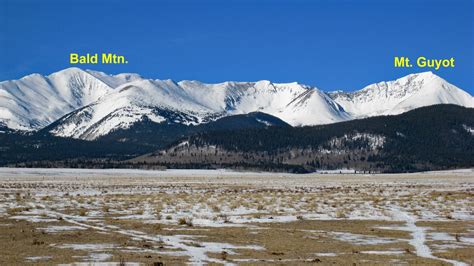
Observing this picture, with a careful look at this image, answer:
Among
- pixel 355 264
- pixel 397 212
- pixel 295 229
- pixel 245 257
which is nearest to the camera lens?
pixel 355 264

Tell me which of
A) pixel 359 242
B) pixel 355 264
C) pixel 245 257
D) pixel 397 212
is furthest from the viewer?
pixel 397 212

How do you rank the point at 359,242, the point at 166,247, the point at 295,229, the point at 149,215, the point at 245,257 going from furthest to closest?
1. the point at 149,215
2. the point at 295,229
3. the point at 359,242
4. the point at 166,247
5. the point at 245,257

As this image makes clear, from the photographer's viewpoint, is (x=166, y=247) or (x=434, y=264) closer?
(x=434, y=264)

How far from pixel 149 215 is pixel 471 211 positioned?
2159cm

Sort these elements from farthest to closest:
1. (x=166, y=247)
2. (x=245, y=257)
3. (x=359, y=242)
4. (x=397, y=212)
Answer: (x=397, y=212), (x=359, y=242), (x=166, y=247), (x=245, y=257)

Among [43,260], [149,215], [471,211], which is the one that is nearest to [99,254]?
[43,260]

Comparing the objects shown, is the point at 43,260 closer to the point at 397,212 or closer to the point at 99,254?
the point at 99,254

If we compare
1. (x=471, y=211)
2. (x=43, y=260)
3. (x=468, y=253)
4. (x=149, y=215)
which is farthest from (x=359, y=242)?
(x=471, y=211)

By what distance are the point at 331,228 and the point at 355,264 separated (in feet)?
40.5

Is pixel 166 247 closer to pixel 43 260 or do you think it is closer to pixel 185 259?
pixel 185 259

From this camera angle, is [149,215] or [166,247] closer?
[166,247]

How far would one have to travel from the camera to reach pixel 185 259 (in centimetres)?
2531

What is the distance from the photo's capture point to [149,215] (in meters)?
43.6

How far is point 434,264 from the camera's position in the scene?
2422 cm
